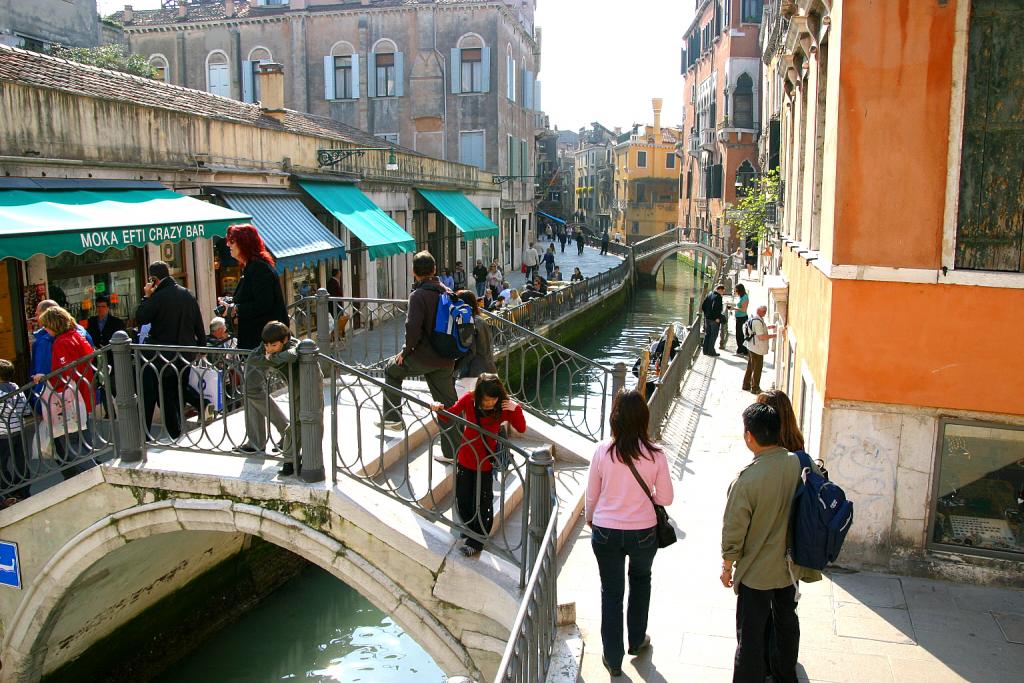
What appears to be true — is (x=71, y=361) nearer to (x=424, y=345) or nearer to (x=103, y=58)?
(x=424, y=345)

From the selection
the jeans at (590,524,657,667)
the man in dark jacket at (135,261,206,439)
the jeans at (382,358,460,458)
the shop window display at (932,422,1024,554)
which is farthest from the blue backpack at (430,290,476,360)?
the shop window display at (932,422,1024,554)

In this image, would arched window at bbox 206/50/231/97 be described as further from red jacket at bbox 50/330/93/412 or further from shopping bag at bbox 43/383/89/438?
shopping bag at bbox 43/383/89/438

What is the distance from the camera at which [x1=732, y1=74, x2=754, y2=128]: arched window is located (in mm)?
42031

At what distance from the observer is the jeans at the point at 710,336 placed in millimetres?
17250

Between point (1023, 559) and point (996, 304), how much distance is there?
1791 millimetres

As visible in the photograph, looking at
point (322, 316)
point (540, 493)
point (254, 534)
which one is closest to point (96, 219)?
point (322, 316)

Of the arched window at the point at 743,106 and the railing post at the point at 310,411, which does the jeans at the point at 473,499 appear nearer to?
the railing post at the point at 310,411

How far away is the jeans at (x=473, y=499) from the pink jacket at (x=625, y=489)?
106 cm

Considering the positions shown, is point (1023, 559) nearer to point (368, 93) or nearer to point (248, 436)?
point (248, 436)

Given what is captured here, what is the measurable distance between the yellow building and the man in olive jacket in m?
65.6

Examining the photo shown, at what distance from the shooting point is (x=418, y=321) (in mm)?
6211

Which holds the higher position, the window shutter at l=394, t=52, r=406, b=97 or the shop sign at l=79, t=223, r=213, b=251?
the window shutter at l=394, t=52, r=406, b=97

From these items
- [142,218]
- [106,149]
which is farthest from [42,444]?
[106,149]

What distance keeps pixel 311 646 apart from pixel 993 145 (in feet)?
27.1
